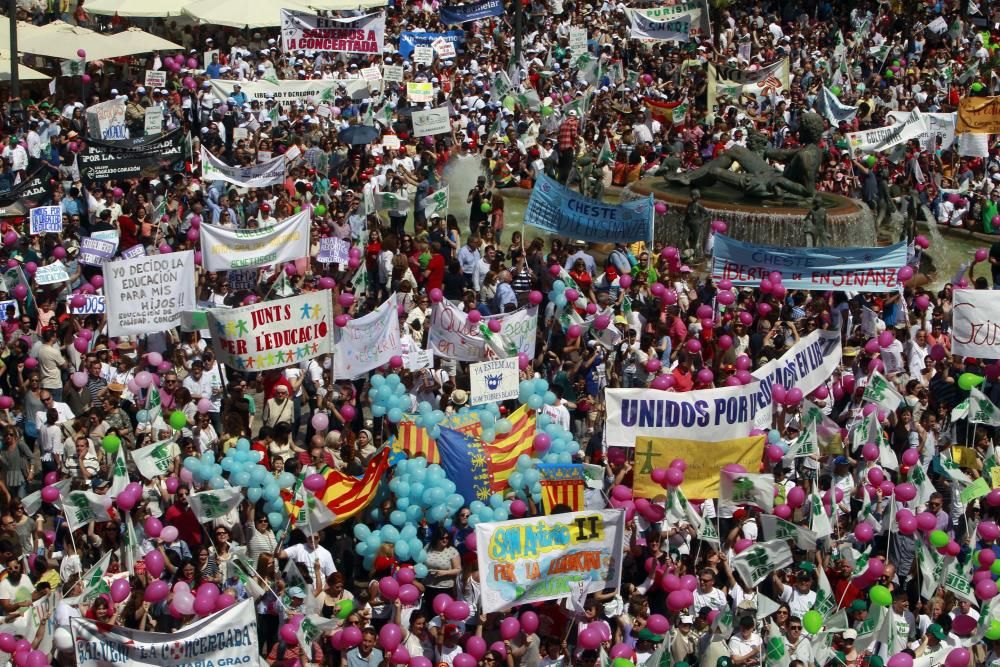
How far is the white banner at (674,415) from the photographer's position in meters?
14.1

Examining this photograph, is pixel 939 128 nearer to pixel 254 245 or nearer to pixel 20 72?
pixel 254 245

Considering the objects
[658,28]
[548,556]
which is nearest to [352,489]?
[548,556]

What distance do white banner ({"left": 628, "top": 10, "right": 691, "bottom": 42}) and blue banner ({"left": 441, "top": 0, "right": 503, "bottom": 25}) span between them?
351cm

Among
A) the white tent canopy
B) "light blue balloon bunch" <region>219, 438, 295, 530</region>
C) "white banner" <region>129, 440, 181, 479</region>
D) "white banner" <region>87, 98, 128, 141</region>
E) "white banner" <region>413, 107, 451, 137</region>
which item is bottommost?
the white tent canopy

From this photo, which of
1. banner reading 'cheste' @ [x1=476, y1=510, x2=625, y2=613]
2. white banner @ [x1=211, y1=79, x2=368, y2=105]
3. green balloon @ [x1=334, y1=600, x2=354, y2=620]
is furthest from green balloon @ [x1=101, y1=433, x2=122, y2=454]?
white banner @ [x1=211, y1=79, x2=368, y2=105]

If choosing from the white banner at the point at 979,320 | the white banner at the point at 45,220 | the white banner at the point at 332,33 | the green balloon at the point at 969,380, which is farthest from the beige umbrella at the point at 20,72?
the green balloon at the point at 969,380

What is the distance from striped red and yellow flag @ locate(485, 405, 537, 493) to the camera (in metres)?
13.7

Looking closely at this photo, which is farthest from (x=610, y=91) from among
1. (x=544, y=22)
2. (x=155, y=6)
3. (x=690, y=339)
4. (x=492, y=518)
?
(x=492, y=518)

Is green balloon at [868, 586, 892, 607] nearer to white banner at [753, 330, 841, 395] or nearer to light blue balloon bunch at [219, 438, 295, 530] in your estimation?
white banner at [753, 330, 841, 395]

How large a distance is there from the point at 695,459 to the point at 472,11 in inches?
925

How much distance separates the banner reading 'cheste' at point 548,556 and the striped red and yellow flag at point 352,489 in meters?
1.49

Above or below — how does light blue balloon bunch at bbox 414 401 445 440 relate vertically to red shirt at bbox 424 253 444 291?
above

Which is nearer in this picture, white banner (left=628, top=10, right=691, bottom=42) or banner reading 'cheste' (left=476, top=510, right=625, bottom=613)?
banner reading 'cheste' (left=476, top=510, right=625, bottom=613)

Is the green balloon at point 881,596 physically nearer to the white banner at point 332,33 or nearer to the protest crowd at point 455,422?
the protest crowd at point 455,422
